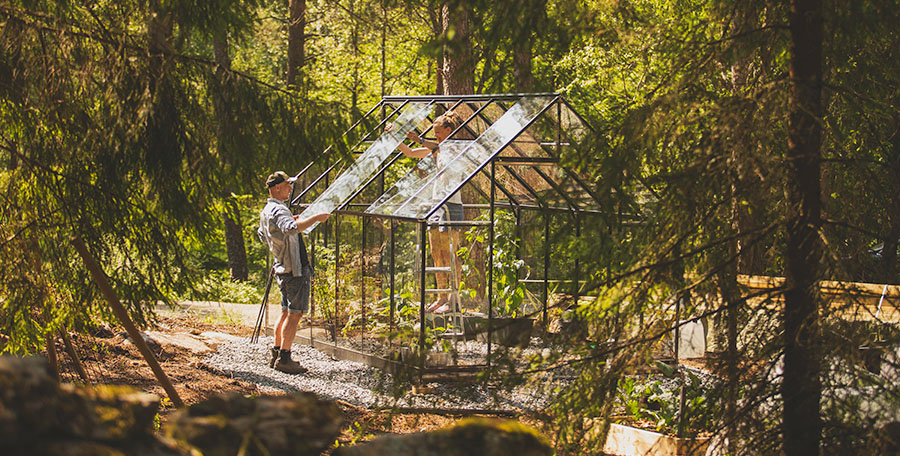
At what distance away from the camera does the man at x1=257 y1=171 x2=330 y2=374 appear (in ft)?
26.4

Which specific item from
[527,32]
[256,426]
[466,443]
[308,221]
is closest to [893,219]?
[527,32]

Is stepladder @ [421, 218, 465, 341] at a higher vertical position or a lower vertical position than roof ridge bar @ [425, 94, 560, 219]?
lower

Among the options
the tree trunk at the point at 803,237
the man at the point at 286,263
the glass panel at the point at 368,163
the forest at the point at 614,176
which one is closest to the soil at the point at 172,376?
the man at the point at 286,263

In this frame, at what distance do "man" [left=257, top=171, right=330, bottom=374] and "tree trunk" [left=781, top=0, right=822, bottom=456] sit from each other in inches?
204

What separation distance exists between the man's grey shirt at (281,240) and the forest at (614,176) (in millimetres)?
2719

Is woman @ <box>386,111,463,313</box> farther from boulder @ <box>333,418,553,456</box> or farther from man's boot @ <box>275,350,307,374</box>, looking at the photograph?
boulder @ <box>333,418,553,456</box>

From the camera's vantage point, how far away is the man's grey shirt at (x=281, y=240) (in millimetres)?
8047

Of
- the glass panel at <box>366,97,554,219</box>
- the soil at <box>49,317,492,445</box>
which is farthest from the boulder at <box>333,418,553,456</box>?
the glass panel at <box>366,97,554,219</box>

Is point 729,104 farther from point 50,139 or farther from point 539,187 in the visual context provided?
point 539,187

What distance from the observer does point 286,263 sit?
26.8ft

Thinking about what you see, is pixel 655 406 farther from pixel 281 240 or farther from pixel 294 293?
pixel 281 240

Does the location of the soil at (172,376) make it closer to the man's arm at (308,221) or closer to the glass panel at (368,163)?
the man's arm at (308,221)

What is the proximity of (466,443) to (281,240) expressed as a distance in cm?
555

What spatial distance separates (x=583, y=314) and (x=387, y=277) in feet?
14.4
